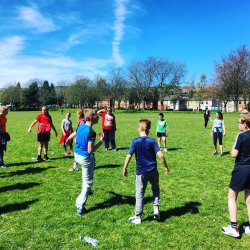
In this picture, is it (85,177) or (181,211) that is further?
(181,211)

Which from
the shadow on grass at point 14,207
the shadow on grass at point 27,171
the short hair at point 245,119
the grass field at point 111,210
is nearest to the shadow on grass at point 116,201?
the grass field at point 111,210

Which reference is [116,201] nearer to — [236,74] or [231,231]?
[231,231]

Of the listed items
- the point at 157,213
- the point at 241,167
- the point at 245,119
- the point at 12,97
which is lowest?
the point at 157,213

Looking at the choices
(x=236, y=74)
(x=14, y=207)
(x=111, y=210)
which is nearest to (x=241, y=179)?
(x=111, y=210)

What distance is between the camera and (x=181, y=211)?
6453 mm

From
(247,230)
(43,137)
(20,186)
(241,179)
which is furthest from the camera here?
(43,137)

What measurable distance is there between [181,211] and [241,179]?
71.4 inches

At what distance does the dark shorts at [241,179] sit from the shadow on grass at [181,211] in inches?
60.0

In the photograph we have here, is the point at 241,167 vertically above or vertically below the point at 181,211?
above

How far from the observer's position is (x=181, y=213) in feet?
20.8

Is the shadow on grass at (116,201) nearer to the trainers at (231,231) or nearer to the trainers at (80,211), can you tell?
the trainers at (80,211)

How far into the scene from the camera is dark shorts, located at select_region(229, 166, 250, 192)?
16.6 feet

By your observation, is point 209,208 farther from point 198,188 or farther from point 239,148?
point 239,148

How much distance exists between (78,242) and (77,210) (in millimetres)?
1319
